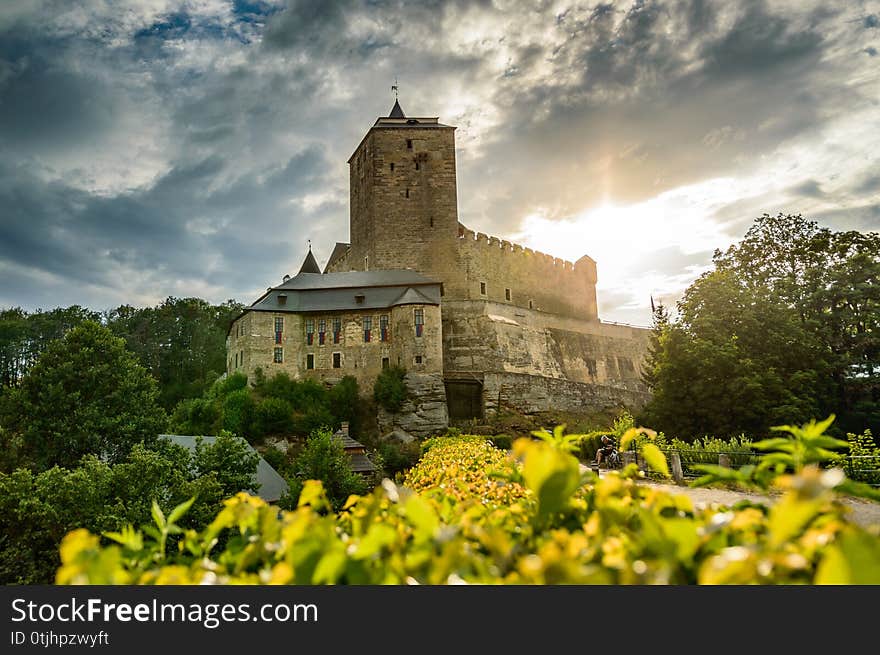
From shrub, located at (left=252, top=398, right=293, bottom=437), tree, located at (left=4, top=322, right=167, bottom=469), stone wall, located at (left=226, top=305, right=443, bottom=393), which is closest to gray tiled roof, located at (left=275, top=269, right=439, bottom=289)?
stone wall, located at (left=226, top=305, right=443, bottom=393)

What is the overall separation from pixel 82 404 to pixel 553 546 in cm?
2843

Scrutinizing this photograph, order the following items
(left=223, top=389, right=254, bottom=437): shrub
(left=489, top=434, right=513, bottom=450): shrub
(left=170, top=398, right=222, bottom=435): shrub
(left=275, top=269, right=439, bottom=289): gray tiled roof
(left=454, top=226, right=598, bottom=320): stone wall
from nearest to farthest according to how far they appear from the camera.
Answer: (left=489, top=434, right=513, bottom=450): shrub → (left=223, top=389, right=254, bottom=437): shrub → (left=170, top=398, right=222, bottom=435): shrub → (left=275, top=269, right=439, bottom=289): gray tiled roof → (left=454, top=226, right=598, bottom=320): stone wall

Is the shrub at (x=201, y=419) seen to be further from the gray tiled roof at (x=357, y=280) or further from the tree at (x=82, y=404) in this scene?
the gray tiled roof at (x=357, y=280)

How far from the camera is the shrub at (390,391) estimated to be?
33250 millimetres

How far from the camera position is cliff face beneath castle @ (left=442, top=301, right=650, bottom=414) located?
36.7 m

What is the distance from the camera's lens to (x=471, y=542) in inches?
74.8

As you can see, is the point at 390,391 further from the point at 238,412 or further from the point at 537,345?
the point at 537,345

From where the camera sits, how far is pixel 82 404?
80.6 ft

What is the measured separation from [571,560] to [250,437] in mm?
31431

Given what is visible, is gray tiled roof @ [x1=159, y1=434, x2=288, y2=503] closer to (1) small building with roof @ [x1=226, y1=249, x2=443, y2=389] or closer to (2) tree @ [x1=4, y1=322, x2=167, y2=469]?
(2) tree @ [x1=4, y1=322, x2=167, y2=469]

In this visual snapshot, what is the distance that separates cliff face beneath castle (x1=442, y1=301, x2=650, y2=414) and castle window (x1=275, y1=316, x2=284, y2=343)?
11262 mm

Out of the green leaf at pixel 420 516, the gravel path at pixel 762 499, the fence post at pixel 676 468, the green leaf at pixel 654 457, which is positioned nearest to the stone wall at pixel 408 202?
the fence post at pixel 676 468

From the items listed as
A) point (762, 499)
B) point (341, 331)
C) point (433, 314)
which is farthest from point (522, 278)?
point (762, 499)

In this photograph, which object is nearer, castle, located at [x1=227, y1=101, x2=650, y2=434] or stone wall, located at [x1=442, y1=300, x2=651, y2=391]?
castle, located at [x1=227, y1=101, x2=650, y2=434]
